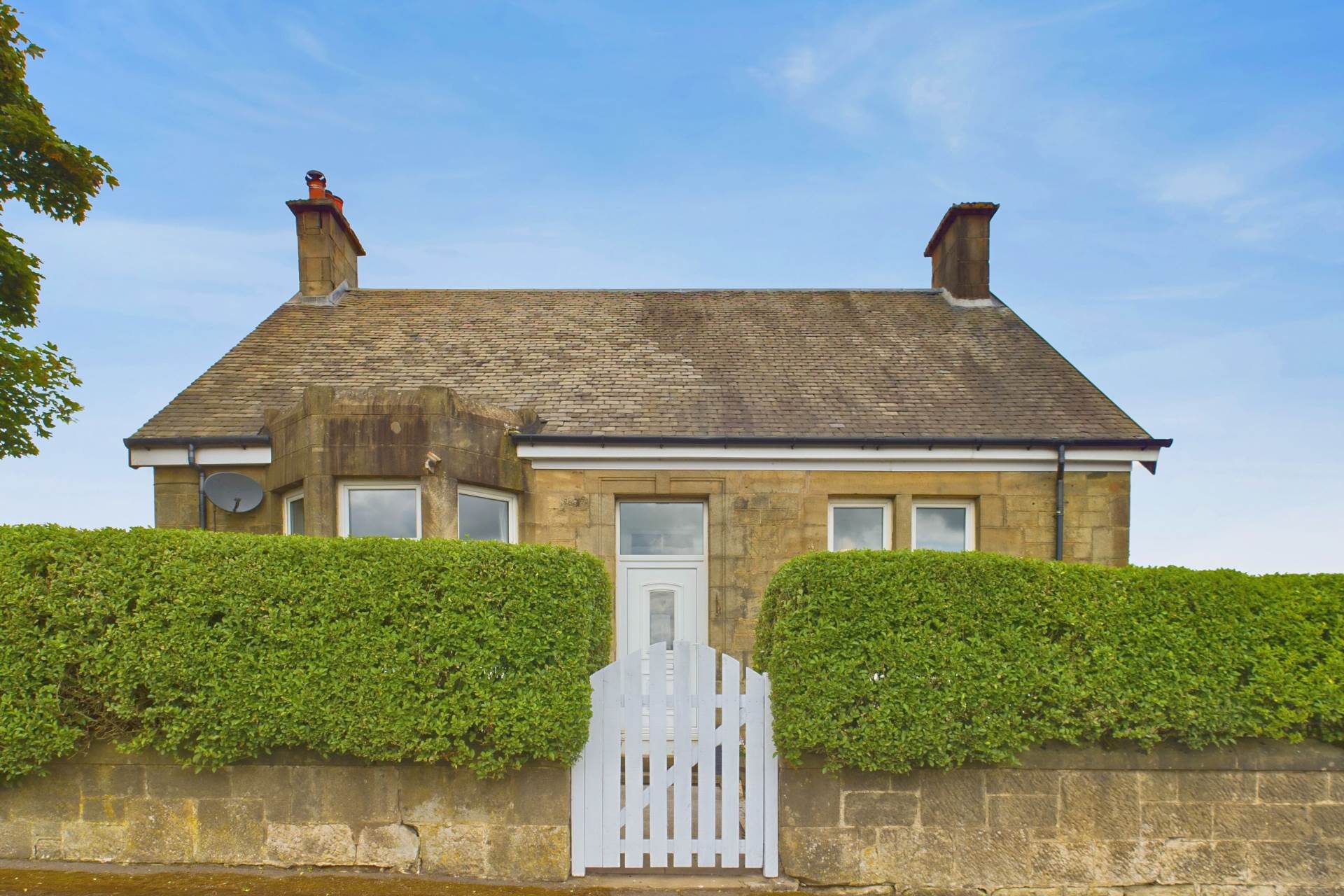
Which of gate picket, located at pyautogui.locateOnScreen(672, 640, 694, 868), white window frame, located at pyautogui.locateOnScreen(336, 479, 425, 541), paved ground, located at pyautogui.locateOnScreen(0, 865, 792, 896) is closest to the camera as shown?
paved ground, located at pyautogui.locateOnScreen(0, 865, 792, 896)

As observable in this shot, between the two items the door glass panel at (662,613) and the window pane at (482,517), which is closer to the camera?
the window pane at (482,517)

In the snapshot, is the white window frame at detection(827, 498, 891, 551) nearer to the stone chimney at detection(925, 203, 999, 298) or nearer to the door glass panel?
the door glass panel

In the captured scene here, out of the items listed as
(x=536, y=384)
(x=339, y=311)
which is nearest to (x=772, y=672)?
(x=536, y=384)

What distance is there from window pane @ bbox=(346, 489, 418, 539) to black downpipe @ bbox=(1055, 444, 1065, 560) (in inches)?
305

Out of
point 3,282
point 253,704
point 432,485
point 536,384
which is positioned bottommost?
point 253,704

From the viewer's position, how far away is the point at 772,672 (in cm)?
558

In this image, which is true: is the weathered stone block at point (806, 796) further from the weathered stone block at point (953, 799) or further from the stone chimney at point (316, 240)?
the stone chimney at point (316, 240)

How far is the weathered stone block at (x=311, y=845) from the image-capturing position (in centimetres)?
548

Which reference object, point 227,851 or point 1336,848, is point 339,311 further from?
point 1336,848

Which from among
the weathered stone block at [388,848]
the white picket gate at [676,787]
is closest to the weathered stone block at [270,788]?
the weathered stone block at [388,848]

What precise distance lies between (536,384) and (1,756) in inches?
268

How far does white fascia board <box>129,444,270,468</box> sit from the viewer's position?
9.59 metres

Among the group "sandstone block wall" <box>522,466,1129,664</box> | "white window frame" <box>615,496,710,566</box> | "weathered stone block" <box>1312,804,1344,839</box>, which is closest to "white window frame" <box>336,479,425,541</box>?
"sandstone block wall" <box>522,466,1129,664</box>

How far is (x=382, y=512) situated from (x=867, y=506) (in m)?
5.95
